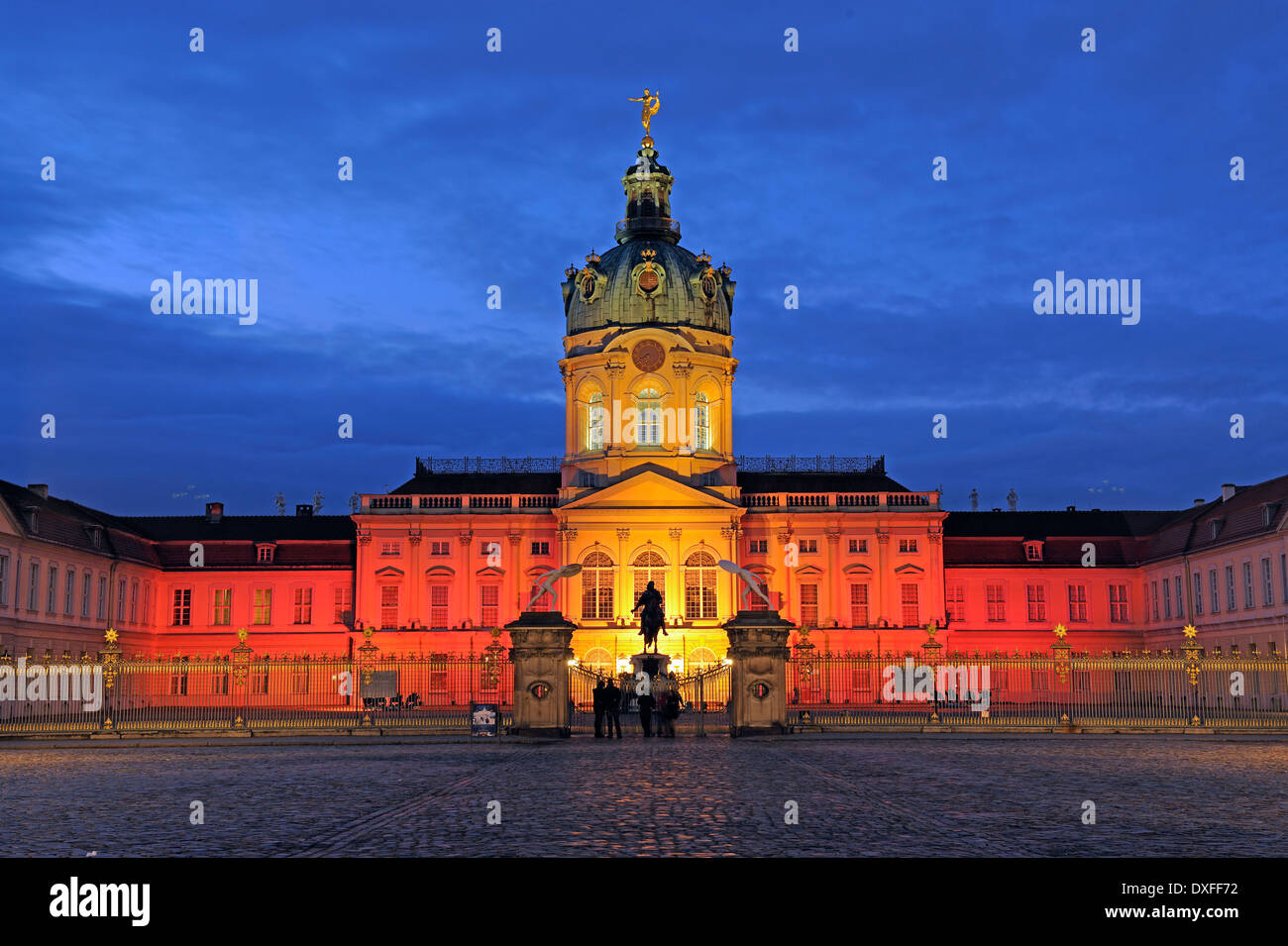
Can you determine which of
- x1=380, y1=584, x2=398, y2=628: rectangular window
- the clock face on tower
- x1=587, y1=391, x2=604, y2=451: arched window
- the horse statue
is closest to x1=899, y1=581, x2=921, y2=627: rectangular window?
the clock face on tower

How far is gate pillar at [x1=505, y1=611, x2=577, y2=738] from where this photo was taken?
33.4 metres

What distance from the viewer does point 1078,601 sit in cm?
7788

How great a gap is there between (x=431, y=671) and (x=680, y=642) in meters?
13.1

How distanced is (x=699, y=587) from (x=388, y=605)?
17.4 metres

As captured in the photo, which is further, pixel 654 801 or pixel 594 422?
pixel 594 422

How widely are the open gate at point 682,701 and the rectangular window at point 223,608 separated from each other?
27.9 metres

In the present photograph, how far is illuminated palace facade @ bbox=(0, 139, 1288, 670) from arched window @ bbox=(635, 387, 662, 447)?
0.41 feet

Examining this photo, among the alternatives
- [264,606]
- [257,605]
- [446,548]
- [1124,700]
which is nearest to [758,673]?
[1124,700]

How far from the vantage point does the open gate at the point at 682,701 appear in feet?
118

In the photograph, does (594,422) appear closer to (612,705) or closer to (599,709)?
(612,705)

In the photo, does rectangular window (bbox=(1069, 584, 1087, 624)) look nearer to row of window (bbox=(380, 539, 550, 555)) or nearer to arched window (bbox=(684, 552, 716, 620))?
arched window (bbox=(684, 552, 716, 620))

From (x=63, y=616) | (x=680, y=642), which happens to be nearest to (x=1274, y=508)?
(x=680, y=642)

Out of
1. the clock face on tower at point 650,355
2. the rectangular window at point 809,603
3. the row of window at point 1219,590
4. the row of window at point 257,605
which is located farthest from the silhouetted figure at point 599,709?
the row of window at point 257,605

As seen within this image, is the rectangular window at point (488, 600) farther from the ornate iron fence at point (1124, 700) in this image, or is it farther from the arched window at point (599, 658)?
the ornate iron fence at point (1124, 700)
